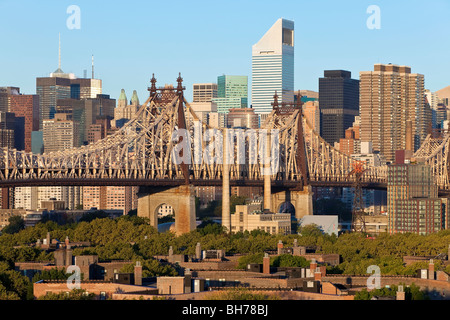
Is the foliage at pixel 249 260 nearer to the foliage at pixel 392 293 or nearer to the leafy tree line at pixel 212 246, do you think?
the leafy tree line at pixel 212 246

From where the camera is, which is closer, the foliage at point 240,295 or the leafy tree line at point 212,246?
the foliage at point 240,295

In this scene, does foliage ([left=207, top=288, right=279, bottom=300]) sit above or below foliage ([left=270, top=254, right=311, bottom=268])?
above

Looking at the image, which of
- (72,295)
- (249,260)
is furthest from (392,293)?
(249,260)

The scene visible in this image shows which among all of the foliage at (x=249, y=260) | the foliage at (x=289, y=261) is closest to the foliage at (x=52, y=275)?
the foliage at (x=249, y=260)

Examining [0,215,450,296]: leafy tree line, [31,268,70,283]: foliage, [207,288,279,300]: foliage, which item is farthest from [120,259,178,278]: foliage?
[207,288,279,300]: foliage

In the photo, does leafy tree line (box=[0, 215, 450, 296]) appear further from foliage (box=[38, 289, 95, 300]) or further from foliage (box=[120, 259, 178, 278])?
foliage (box=[38, 289, 95, 300])

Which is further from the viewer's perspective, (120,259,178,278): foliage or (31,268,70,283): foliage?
(120,259,178,278): foliage

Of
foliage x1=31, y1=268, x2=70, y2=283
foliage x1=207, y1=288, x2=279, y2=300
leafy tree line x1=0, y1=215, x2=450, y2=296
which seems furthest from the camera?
leafy tree line x1=0, y1=215, x2=450, y2=296

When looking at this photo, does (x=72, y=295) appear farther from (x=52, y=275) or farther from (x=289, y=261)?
(x=289, y=261)
